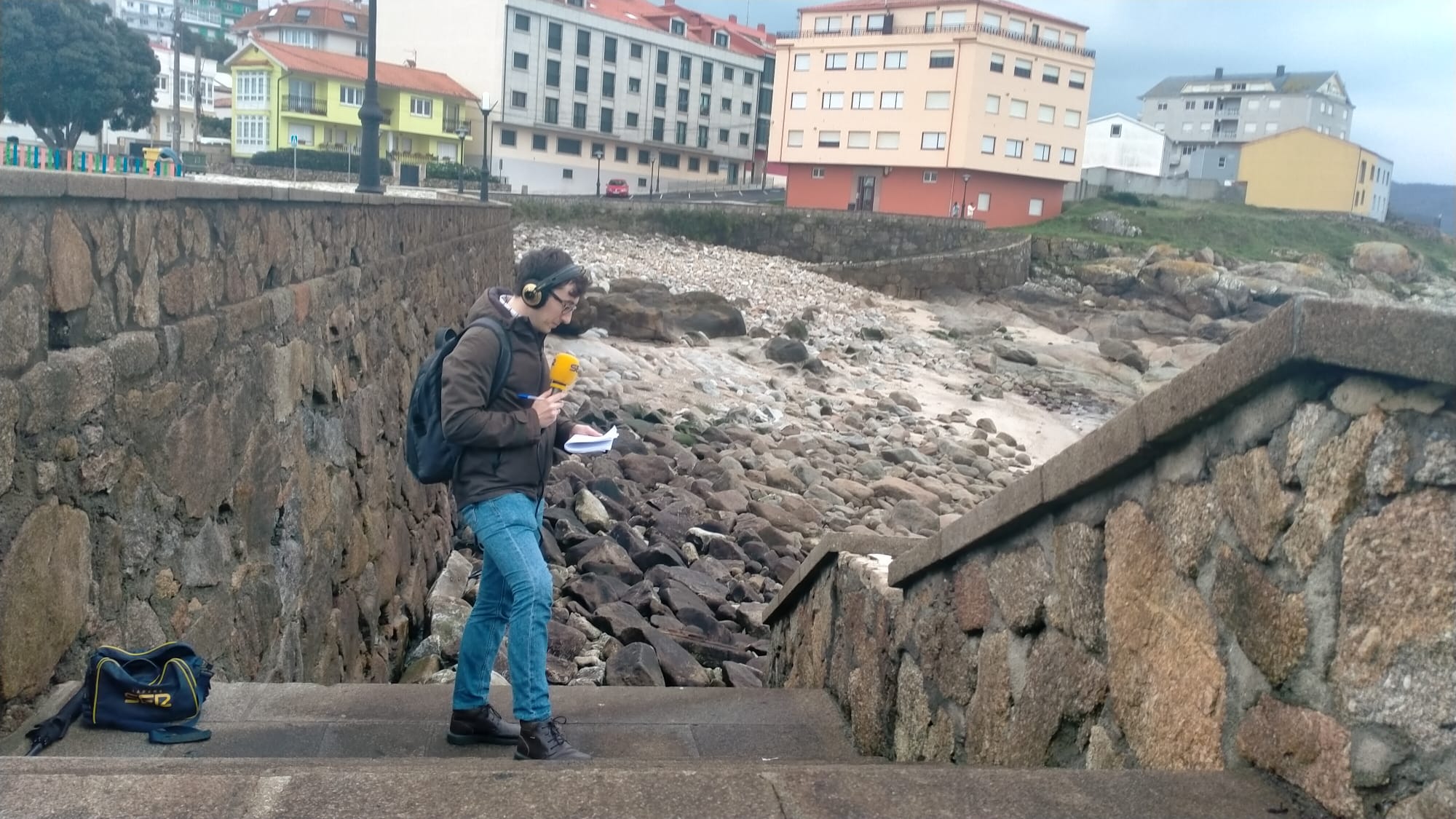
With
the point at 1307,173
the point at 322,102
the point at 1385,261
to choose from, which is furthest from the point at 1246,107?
the point at 322,102

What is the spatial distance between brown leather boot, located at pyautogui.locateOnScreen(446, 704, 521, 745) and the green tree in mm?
28795

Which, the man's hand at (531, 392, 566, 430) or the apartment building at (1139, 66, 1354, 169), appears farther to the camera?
the apartment building at (1139, 66, 1354, 169)

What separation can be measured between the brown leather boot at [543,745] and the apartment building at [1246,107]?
8288 cm

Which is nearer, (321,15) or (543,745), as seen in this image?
(543,745)

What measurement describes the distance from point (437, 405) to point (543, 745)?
1050 millimetres

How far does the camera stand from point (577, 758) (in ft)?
12.4

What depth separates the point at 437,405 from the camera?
382 cm

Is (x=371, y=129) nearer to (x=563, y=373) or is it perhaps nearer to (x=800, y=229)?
(x=563, y=373)

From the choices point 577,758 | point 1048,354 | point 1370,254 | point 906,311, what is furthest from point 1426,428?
point 1370,254

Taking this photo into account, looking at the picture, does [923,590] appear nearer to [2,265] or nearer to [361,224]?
[2,265]

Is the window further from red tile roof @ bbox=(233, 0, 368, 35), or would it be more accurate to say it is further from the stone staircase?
the stone staircase

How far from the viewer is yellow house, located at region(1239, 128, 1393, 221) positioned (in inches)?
2285

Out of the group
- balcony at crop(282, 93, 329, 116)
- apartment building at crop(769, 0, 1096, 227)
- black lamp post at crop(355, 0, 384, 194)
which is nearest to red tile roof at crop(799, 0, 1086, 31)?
apartment building at crop(769, 0, 1096, 227)

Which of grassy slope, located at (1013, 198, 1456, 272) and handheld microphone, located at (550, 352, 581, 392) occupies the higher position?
grassy slope, located at (1013, 198, 1456, 272)
